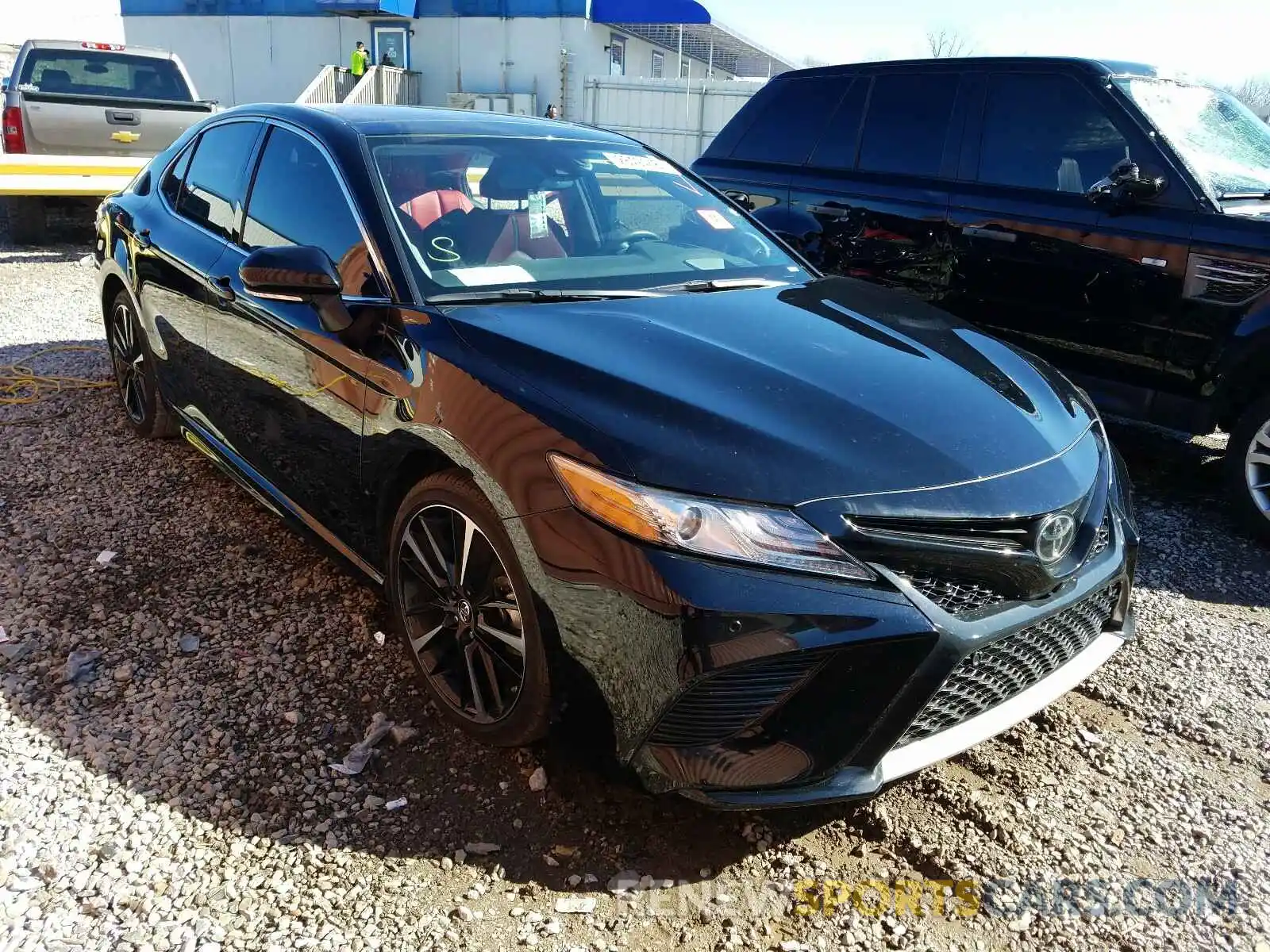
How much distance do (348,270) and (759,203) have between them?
3.51 m

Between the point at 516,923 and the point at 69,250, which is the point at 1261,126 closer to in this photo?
the point at 516,923

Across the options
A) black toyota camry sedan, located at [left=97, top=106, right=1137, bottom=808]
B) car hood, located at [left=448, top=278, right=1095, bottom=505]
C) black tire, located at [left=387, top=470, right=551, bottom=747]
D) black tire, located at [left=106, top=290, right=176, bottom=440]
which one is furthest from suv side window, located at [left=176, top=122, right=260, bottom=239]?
black tire, located at [left=387, top=470, right=551, bottom=747]

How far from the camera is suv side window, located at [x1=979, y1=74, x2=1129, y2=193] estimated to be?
462cm

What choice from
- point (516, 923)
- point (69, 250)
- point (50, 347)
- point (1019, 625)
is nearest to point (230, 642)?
point (516, 923)

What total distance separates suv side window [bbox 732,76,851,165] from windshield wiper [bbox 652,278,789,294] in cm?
276

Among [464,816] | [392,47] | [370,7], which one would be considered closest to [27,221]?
[464,816]

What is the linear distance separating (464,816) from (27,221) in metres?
9.87

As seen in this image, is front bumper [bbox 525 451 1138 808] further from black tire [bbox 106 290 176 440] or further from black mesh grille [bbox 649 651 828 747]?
black tire [bbox 106 290 176 440]

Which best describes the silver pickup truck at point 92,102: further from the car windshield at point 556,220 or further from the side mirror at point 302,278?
the side mirror at point 302,278

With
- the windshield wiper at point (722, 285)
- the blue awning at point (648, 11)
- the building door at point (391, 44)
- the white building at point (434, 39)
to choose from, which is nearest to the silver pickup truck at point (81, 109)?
the windshield wiper at point (722, 285)

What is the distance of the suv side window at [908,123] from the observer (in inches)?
204

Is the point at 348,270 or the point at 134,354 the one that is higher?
the point at 348,270

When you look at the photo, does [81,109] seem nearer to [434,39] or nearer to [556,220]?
[556,220]

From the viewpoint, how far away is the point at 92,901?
213cm
